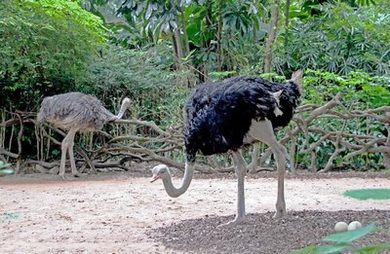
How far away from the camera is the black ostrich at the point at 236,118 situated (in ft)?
12.9

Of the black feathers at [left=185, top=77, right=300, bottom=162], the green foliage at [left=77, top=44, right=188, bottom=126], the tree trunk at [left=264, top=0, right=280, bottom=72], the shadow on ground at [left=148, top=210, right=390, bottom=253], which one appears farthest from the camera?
the tree trunk at [left=264, top=0, right=280, bottom=72]

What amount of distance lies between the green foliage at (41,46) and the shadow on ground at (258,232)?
4.22 meters

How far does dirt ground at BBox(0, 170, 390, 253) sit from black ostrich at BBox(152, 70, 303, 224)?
32 cm

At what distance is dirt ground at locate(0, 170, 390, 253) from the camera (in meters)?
3.69

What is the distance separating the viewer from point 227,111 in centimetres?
390

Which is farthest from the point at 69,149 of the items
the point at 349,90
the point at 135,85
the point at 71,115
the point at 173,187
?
the point at 173,187

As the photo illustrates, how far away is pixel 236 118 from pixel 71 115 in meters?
4.07

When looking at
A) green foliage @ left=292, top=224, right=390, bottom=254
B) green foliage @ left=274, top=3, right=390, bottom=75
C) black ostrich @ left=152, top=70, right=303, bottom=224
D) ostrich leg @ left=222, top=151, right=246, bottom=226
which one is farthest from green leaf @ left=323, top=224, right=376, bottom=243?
green foliage @ left=274, top=3, right=390, bottom=75

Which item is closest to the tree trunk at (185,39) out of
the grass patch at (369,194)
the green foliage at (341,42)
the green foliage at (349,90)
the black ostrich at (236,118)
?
the green foliage at (341,42)

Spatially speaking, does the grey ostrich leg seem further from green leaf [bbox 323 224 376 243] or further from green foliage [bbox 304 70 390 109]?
green leaf [bbox 323 224 376 243]

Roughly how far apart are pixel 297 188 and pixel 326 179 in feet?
3.28

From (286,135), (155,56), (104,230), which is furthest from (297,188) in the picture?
(155,56)

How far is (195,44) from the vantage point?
11633 mm

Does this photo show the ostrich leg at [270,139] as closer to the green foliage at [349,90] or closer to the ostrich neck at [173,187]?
the ostrich neck at [173,187]
